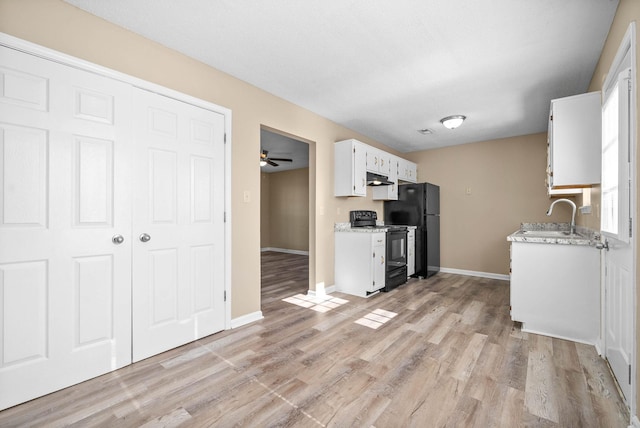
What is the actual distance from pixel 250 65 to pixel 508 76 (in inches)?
100

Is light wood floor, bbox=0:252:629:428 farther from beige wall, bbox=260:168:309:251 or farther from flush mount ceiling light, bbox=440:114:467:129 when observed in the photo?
beige wall, bbox=260:168:309:251

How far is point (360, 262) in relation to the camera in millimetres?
4039

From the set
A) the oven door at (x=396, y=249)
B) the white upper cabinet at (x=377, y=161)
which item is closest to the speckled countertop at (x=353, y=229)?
the oven door at (x=396, y=249)

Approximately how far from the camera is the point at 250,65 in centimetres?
267

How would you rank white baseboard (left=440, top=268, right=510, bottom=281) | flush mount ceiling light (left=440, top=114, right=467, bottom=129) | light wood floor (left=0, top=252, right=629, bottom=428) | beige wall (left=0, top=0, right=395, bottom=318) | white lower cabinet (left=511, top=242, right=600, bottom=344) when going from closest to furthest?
light wood floor (left=0, top=252, right=629, bottom=428) < beige wall (left=0, top=0, right=395, bottom=318) < white lower cabinet (left=511, top=242, right=600, bottom=344) < flush mount ceiling light (left=440, top=114, right=467, bottom=129) < white baseboard (left=440, top=268, right=510, bottom=281)

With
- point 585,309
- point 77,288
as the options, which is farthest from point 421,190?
point 77,288

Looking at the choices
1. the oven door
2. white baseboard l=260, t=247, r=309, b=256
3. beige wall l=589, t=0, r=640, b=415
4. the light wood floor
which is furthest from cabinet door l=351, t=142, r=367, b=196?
white baseboard l=260, t=247, r=309, b=256

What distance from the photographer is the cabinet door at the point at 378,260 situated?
13.0 feet

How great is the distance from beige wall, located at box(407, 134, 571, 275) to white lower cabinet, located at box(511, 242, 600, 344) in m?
2.59

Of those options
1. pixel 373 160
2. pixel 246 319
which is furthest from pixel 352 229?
pixel 246 319

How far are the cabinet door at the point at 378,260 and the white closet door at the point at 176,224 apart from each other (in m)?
2.09

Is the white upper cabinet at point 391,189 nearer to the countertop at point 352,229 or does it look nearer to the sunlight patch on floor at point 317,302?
the countertop at point 352,229

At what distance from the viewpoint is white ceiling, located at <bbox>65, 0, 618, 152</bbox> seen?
1.93 m

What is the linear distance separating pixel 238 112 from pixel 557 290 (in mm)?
3496
